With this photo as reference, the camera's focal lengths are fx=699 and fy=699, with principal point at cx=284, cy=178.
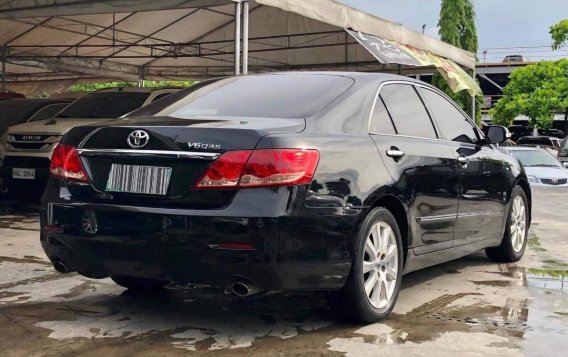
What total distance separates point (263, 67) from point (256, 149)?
1542 centimetres

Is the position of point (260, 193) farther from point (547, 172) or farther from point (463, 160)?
point (547, 172)

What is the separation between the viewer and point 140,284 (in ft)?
15.1

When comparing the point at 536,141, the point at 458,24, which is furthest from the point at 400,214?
the point at 458,24

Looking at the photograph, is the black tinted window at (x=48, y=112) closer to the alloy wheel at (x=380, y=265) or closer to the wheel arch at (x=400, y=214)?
the wheel arch at (x=400, y=214)

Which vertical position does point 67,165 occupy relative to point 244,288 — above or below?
above

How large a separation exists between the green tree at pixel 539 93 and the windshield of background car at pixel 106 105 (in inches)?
1296

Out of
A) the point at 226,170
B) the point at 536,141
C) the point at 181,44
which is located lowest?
the point at 226,170

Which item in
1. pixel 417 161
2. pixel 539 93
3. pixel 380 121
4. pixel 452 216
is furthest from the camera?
pixel 539 93

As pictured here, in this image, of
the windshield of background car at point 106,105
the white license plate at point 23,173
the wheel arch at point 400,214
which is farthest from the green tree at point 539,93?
the wheel arch at point 400,214

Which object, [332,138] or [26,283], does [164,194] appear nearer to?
[332,138]

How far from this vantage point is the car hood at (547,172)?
1498cm

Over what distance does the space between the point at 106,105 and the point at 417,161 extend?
636 cm

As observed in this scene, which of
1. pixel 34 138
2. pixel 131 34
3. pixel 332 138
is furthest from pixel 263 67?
pixel 332 138

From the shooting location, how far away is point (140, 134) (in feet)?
12.1
